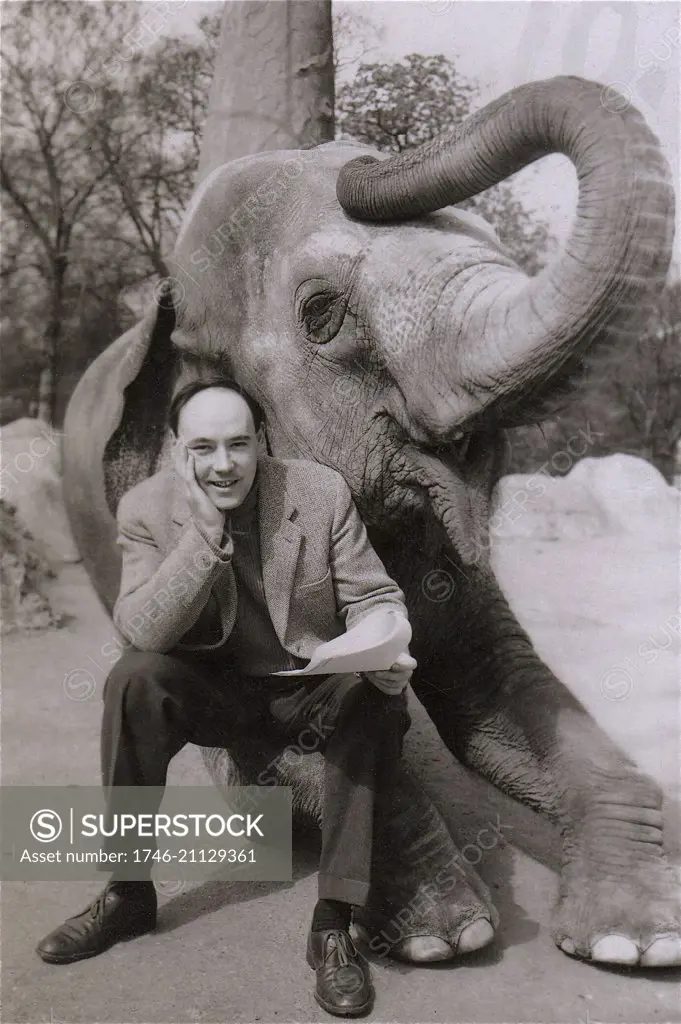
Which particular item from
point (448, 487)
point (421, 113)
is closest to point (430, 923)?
point (448, 487)

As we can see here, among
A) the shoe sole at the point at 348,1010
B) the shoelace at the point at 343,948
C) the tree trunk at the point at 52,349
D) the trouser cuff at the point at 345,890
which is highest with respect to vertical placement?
the tree trunk at the point at 52,349

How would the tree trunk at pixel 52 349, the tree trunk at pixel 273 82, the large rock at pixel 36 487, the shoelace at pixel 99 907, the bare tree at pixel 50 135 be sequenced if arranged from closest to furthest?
the shoelace at pixel 99 907
the tree trunk at pixel 273 82
the bare tree at pixel 50 135
the tree trunk at pixel 52 349
the large rock at pixel 36 487

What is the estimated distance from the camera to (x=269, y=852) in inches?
93.4

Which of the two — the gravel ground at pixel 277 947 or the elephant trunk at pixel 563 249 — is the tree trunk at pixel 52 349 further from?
the elephant trunk at pixel 563 249

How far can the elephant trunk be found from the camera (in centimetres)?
160

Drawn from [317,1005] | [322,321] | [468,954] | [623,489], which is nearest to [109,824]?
[317,1005]

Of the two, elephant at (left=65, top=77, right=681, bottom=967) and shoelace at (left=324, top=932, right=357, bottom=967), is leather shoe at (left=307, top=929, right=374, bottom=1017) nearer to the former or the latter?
shoelace at (left=324, top=932, right=357, bottom=967)

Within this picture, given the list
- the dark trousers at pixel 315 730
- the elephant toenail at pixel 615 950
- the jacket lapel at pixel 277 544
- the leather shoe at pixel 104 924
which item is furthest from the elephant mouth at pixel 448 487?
the leather shoe at pixel 104 924

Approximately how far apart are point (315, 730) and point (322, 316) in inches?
32.7

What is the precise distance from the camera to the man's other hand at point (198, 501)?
1799 mm

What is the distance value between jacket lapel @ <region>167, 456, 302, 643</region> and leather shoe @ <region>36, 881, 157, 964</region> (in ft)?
1.82

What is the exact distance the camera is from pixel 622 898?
1.99 meters

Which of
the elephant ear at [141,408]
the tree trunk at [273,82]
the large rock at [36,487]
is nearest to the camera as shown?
the elephant ear at [141,408]

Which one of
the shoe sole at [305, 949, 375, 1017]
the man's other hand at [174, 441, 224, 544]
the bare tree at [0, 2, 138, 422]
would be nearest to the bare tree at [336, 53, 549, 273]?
the bare tree at [0, 2, 138, 422]
